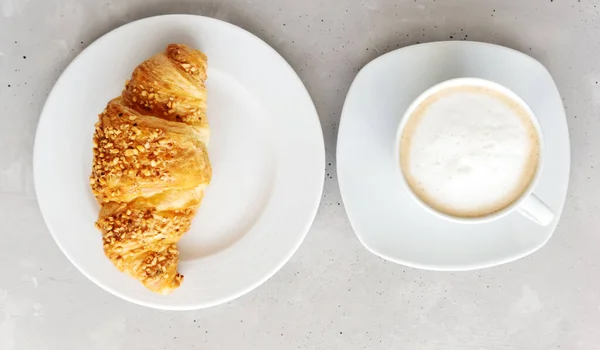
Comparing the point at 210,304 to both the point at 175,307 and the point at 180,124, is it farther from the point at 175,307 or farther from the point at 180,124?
the point at 180,124

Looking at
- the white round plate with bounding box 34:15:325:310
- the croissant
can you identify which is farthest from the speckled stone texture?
the croissant

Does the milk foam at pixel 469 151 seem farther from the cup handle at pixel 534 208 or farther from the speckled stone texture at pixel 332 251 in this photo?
the speckled stone texture at pixel 332 251

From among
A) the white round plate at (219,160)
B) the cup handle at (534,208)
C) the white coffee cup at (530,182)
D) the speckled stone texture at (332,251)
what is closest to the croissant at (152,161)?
the white round plate at (219,160)

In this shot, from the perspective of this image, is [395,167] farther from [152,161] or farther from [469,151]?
[152,161]

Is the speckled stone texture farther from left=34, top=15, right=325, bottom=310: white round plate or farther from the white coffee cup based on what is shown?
the white coffee cup

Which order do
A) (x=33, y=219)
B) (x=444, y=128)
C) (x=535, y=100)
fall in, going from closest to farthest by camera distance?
(x=444, y=128)
(x=535, y=100)
(x=33, y=219)

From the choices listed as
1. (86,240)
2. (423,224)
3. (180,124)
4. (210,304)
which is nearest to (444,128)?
(423,224)

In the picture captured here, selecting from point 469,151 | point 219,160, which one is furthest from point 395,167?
point 219,160
